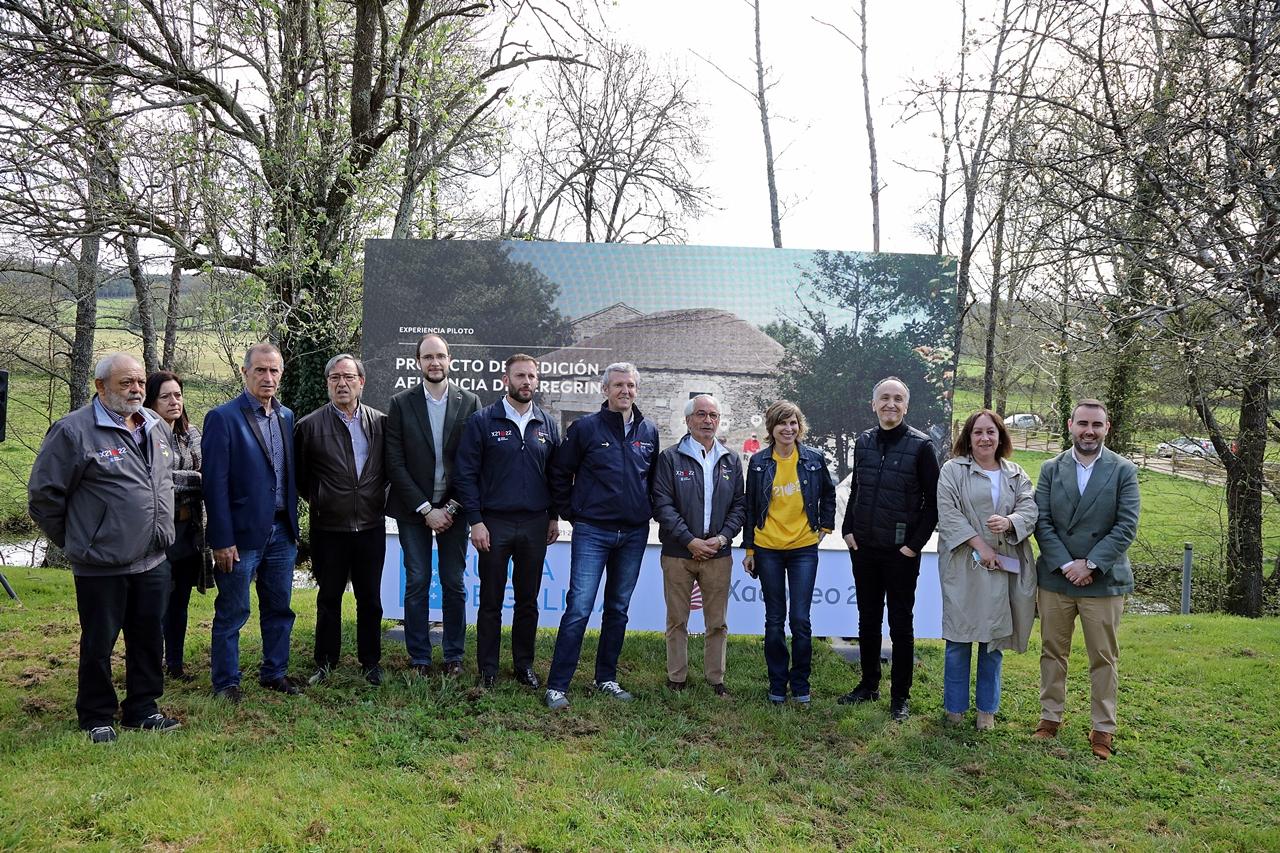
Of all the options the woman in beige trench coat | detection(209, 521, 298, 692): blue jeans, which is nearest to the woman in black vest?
detection(209, 521, 298, 692): blue jeans

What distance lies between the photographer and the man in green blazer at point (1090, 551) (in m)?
4.11

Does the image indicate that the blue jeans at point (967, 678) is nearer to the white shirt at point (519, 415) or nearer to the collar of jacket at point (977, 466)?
the collar of jacket at point (977, 466)

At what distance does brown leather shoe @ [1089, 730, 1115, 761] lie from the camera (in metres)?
4.16

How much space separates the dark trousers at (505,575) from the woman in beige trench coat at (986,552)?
2.17 m

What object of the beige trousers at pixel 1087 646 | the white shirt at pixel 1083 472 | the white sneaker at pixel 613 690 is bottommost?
the white sneaker at pixel 613 690

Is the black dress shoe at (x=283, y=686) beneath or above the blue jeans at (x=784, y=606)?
beneath

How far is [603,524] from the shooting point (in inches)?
178

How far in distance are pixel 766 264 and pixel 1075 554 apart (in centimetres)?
288

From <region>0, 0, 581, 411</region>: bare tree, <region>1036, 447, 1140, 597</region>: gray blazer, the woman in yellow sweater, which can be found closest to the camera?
<region>1036, 447, 1140, 597</region>: gray blazer

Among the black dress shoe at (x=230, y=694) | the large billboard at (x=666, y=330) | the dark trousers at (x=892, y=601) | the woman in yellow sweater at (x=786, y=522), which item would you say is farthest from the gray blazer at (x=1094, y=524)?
the black dress shoe at (x=230, y=694)

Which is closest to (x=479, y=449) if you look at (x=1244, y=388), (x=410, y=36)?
(x=410, y=36)

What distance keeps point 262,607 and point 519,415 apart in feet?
5.64

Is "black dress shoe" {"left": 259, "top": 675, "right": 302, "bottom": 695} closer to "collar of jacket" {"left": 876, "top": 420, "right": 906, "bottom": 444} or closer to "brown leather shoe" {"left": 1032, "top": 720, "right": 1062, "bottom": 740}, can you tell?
"collar of jacket" {"left": 876, "top": 420, "right": 906, "bottom": 444}

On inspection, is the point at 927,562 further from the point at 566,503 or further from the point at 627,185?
the point at 627,185
